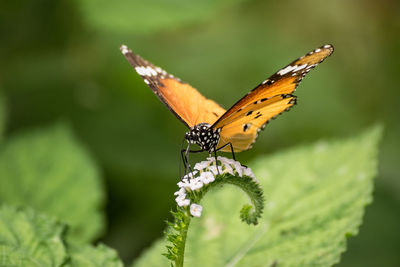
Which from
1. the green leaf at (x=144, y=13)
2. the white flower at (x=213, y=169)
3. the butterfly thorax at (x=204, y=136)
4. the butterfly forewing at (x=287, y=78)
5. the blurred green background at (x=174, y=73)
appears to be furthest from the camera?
the blurred green background at (x=174, y=73)

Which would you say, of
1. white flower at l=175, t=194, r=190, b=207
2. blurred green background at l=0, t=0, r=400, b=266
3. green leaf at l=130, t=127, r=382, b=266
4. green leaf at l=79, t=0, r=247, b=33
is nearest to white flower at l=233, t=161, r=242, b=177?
white flower at l=175, t=194, r=190, b=207

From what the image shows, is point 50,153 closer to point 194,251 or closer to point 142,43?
point 194,251

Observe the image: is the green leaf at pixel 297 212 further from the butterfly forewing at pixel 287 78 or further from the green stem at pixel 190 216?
the butterfly forewing at pixel 287 78

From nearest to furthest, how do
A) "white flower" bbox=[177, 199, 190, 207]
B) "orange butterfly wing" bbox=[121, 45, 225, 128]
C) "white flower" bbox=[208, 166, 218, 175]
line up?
"white flower" bbox=[177, 199, 190, 207]
"white flower" bbox=[208, 166, 218, 175]
"orange butterfly wing" bbox=[121, 45, 225, 128]

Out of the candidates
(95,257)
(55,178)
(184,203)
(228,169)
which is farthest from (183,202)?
(55,178)

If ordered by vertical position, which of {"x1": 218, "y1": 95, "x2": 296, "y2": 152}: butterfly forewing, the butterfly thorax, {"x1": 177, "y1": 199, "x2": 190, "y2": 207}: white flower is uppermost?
{"x1": 218, "y1": 95, "x2": 296, "y2": 152}: butterfly forewing

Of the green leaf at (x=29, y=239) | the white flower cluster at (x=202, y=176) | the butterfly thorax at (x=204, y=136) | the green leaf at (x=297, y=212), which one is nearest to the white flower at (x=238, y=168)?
the white flower cluster at (x=202, y=176)

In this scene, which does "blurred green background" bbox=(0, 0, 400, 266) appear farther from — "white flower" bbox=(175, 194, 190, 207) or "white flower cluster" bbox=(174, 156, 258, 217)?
"white flower" bbox=(175, 194, 190, 207)
